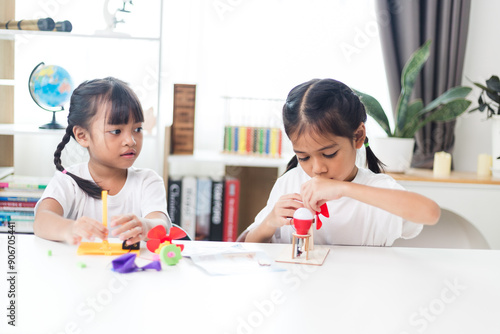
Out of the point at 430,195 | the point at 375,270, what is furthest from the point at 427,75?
the point at 375,270

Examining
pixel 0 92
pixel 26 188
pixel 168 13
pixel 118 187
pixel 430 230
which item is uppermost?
pixel 168 13

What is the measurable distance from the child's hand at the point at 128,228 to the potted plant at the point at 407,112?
1.62m

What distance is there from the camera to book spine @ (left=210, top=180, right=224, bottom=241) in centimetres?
273

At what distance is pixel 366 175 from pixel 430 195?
1.13 m

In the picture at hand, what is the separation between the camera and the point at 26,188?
2461 mm

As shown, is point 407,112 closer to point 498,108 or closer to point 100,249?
point 498,108

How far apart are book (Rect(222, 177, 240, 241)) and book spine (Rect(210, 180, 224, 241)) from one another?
0.02 m

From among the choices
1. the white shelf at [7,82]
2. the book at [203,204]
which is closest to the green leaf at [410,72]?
the book at [203,204]

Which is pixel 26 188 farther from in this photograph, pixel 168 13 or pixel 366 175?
pixel 366 175

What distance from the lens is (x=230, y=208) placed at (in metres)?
2.75

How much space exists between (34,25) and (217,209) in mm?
1183

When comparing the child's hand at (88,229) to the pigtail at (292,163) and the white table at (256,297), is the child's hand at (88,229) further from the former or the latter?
the pigtail at (292,163)

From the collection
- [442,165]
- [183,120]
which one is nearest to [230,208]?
[183,120]

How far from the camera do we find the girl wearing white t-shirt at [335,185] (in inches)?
50.3
